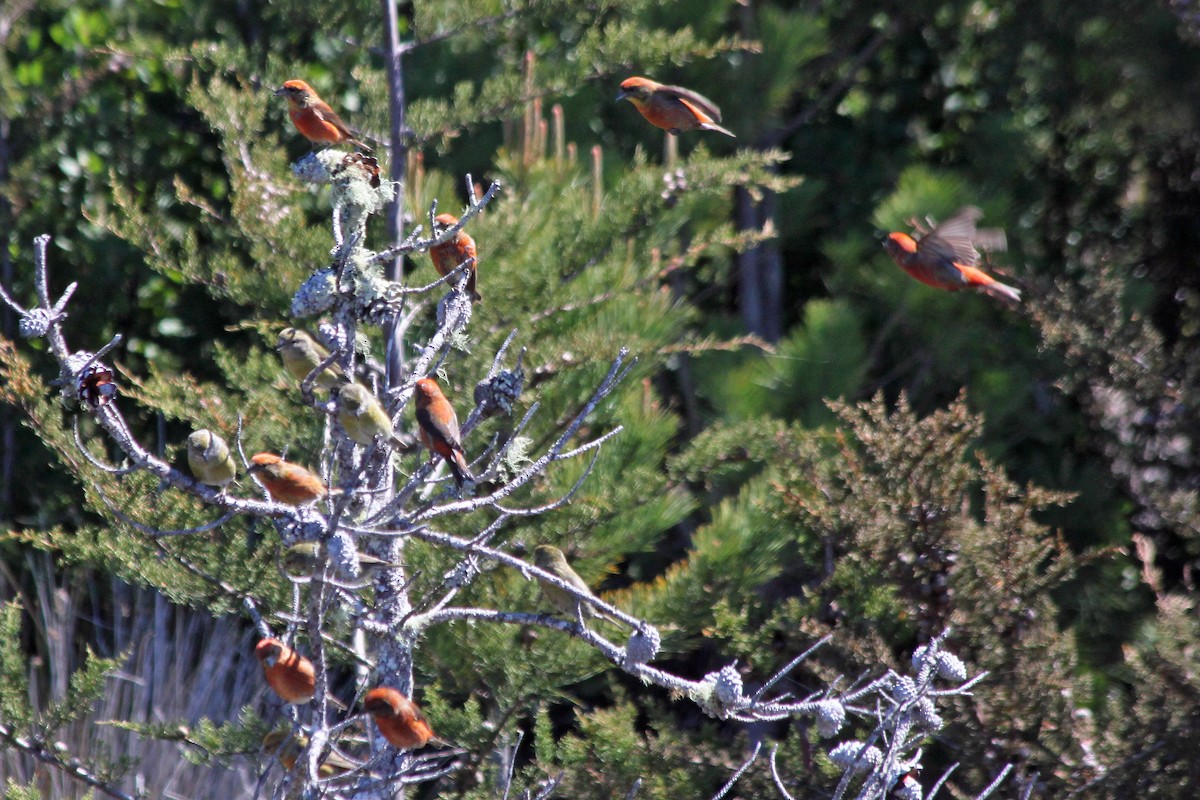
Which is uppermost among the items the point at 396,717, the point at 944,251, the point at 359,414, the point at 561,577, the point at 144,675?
the point at 944,251

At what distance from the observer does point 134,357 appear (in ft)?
17.1

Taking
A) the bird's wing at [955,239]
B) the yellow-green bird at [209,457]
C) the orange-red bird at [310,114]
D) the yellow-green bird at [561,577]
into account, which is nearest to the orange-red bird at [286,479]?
the yellow-green bird at [209,457]

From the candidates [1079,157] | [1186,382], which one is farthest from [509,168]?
[1079,157]

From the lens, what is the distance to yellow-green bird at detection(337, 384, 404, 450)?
1.83 metres

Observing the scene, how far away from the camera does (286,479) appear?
2113 millimetres

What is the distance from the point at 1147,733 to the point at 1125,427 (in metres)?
1.64

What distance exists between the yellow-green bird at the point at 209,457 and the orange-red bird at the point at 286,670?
364mm

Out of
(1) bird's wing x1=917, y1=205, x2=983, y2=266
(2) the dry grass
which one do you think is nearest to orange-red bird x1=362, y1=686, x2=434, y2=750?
(2) the dry grass

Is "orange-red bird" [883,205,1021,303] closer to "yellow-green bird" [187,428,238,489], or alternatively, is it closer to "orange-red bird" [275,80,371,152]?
"orange-red bird" [275,80,371,152]

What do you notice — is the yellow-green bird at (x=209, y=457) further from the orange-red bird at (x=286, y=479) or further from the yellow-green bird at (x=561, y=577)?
the yellow-green bird at (x=561, y=577)

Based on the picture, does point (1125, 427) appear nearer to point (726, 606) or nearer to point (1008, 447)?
point (1008, 447)

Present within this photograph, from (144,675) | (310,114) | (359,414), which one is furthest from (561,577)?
(144,675)

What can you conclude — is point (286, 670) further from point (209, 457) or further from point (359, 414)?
point (359, 414)

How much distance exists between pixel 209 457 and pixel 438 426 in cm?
38
